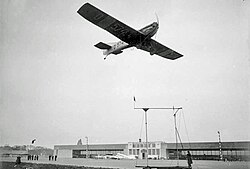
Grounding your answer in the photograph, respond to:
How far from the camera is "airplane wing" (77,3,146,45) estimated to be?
816 centimetres

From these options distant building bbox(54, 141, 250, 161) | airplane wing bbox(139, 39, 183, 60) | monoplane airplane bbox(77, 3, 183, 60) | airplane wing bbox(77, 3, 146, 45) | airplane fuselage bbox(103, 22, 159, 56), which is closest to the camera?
airplane wing bbox(77, 3, 146, 45)

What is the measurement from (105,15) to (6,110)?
15.2ft

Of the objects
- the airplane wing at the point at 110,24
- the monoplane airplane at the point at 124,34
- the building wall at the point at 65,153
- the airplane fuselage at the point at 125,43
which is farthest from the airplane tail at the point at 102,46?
the building wall at the point at 65,153

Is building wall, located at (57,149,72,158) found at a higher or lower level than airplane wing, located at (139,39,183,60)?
lower

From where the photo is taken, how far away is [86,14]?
8.31m

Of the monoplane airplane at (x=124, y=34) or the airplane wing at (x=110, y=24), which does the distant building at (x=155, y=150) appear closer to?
the monoplane airplane at (x=124, y=34)

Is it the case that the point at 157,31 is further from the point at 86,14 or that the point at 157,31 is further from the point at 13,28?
the point at 13,28

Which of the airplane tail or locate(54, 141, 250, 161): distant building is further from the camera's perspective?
locate(54, 141, 250, 161): distant building

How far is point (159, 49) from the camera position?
10.4 m

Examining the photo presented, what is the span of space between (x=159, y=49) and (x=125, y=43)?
1.52m

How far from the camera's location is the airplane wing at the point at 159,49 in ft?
32.7

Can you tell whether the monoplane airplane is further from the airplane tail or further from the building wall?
the building wall

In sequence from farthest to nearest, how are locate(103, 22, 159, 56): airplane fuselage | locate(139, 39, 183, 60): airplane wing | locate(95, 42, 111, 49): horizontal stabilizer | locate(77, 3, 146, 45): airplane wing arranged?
locate(95, 42, 111, 49): horizontal stabilizer, locate(139, 39, 183, 60): airplane wing, locate(103, 22, 159, 56): airplane fuselage, locate(77, 3, 146, 45): airplane wing

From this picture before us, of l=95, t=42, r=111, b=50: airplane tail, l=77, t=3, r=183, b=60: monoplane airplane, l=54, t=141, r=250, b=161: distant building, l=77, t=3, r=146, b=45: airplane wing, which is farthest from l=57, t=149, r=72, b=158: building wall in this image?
l=77, t=3, r=146, b=45: airplane wing
